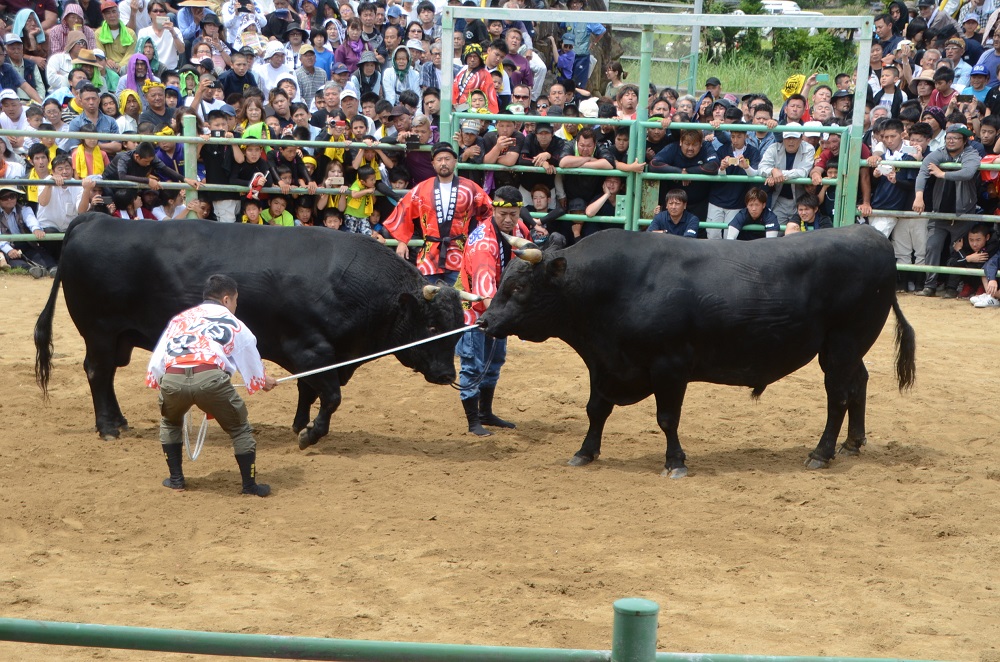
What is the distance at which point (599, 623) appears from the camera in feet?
15.9

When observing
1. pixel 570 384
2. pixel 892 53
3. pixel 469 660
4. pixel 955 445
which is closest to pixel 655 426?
pixel 570 384

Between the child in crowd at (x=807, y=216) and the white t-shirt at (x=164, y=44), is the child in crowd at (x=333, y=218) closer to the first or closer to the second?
the white t-shirt at (x=164, y=44)

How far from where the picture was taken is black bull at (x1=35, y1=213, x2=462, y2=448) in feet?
24.4

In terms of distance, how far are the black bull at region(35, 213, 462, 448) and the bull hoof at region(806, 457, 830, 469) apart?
2302mm

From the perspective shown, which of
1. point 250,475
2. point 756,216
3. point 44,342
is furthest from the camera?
point 756,216

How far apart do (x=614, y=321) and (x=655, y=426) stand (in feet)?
4.68

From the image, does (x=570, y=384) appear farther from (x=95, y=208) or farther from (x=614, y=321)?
(x=95, y=208)

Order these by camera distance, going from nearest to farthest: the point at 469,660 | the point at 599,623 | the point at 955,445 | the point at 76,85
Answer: the point at 469,660, the point at 599,623, the point at 955,445, the point at 76,85

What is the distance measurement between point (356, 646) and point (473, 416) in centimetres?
565

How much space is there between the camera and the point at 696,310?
6.97 metres

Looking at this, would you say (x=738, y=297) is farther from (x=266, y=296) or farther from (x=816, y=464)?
(x=266, y=296)

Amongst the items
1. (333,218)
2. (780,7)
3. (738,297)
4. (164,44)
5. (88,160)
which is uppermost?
(780,7)

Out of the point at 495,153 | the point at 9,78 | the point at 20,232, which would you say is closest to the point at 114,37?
the point at 9,78

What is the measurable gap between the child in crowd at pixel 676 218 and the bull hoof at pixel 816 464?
4048 millimetres
